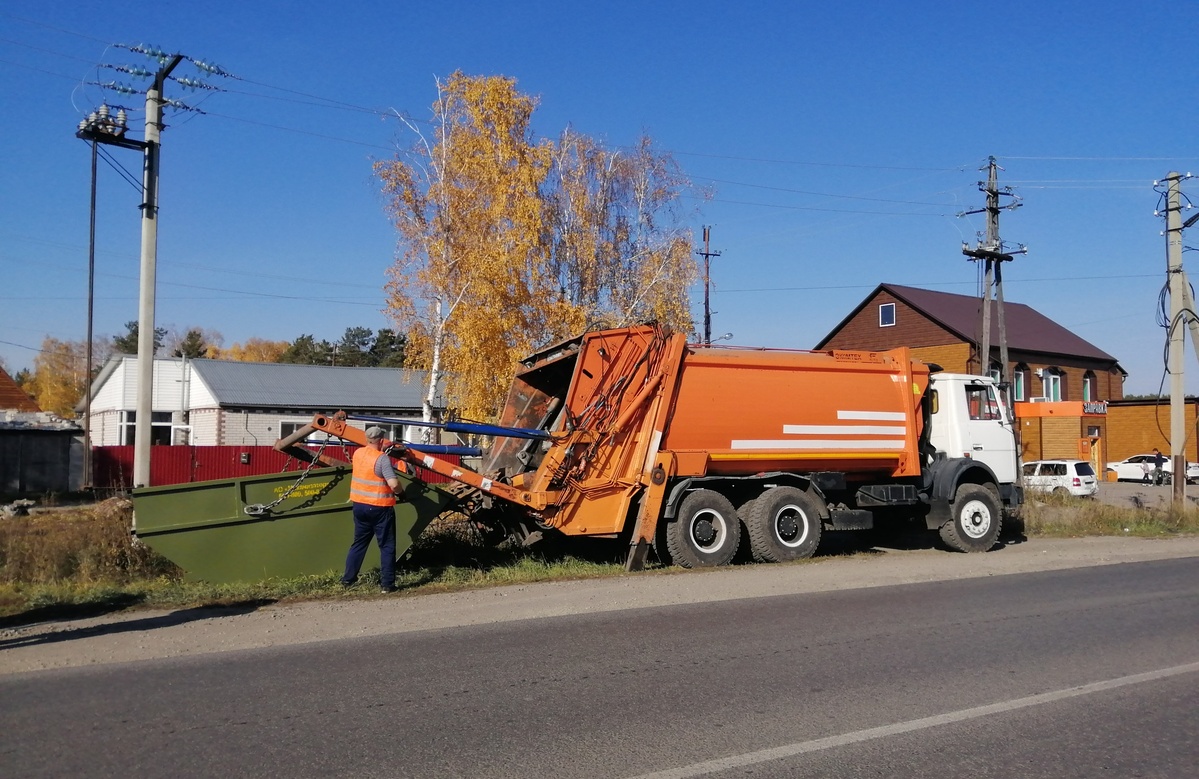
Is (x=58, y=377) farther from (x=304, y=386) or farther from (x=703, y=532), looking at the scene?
(x=703, y=532)

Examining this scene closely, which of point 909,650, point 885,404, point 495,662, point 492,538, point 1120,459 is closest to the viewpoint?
point 495,662

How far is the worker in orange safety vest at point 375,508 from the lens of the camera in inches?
383

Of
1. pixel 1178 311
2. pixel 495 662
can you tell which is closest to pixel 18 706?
pixel 495 662

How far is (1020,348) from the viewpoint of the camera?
44969mm

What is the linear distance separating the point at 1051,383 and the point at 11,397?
150ft

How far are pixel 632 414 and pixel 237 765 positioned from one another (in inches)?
294

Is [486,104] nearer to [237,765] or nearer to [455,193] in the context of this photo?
[455,193]

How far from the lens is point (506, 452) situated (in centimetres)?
1273

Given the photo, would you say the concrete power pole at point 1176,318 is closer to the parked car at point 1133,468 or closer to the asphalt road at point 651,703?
the asphalt road at point 651,703

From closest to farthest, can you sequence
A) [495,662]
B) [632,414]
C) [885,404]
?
[495,662]
[632,414]
[885,404]

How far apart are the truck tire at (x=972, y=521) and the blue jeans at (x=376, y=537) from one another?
8.30 metres

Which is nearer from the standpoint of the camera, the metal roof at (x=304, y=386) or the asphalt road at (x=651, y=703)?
the asphalt road at (x=651, y=703)

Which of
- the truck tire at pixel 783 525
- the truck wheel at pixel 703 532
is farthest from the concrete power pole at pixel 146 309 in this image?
the truck tire at pixel 783 525

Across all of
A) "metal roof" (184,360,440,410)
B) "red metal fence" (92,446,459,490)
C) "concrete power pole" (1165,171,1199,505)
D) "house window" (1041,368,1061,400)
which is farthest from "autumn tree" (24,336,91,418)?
"concrete power pole" (1165,171,1199,505)
